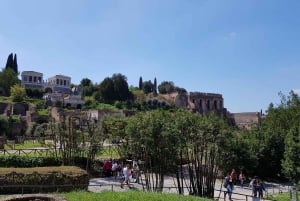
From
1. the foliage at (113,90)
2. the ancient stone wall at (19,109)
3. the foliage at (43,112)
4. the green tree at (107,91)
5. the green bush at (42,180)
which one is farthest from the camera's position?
the foliage at (113,90)

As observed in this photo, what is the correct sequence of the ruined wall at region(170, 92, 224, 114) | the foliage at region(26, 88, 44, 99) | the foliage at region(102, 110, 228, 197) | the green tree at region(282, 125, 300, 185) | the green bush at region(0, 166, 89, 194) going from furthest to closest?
the ruined wall at region(170, 92, 224, 114), the foliage at region(26, 88, 44, 99), the green tree at region(282, 125, 300, 185), the foliage at region(102, 110, 228, 197), the green bush at region(0, 166, 89, 194)

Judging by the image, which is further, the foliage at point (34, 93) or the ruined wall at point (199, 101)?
the ruined wall at point (199, 101)

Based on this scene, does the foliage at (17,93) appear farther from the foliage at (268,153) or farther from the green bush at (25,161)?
the green bush at (25,161)

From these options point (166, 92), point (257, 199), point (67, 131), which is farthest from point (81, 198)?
point (166, 92)

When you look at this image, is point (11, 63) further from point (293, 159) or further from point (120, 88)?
point (293, 159)

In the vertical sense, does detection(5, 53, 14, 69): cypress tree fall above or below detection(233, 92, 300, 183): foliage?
above

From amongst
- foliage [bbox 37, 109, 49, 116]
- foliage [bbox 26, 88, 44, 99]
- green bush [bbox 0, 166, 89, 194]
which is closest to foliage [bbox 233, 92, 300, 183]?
green bush [bbox 0, 166, 89, 194]

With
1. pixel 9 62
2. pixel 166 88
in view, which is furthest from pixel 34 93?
pixel 166 88

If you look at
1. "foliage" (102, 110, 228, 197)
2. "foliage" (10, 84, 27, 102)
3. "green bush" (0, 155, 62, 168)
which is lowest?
"green bush" (0, 155, 62, 168)

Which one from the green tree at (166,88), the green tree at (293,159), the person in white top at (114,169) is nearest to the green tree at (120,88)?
the green tree at (166,88)

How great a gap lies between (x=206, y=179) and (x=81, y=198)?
7.45 metres

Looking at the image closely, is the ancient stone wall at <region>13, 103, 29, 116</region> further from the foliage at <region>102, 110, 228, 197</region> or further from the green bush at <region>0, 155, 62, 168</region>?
the foliage at <region>102, 110, 228, 197</region>

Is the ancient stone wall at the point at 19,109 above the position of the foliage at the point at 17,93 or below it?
below

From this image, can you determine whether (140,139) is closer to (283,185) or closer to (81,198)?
(81,198)
